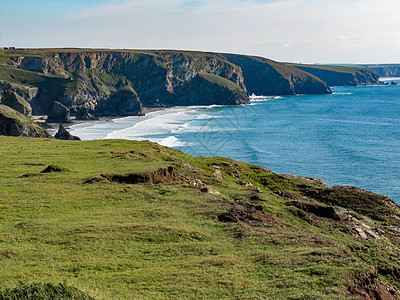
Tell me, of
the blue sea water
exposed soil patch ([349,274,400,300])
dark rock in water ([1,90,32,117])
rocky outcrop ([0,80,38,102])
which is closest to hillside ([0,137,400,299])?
exposed soil patch ([349,274,400,300])

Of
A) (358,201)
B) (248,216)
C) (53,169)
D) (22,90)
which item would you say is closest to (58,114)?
(22,90)

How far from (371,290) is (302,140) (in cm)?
9886

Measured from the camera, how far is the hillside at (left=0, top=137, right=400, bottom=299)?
16.0 m

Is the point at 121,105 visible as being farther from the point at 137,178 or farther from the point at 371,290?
the point at 371,290

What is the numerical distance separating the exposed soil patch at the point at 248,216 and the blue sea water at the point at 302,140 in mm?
41060

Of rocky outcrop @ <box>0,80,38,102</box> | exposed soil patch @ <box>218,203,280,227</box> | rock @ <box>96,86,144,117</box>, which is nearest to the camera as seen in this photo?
exposed soil patch @ <box>218,203,280,227</box>

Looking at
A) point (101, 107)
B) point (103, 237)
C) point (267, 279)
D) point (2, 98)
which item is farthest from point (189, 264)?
point (101, 107)

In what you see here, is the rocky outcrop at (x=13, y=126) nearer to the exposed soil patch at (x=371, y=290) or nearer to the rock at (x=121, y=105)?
the exposed soil patch at (x=371, y=290)

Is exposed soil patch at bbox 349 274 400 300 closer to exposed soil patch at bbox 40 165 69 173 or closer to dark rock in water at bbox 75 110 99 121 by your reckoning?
exposed soil patch at bbox 40 165 69 173

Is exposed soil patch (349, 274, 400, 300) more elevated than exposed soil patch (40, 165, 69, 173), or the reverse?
exposed soil patch (40, 165, 69, 173)

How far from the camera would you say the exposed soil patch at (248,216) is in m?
26.2

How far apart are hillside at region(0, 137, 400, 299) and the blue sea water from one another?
36.8m

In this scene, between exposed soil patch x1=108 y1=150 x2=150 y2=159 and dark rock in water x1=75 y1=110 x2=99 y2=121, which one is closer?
exposed soil patch x1=108 y1=150 x2=150 y2=159

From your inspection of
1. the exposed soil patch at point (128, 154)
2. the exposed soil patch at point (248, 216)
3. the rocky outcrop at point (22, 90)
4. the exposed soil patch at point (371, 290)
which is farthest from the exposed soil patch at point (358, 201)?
the rocky outcrop at point (22, 90)
